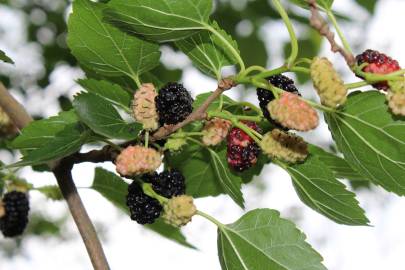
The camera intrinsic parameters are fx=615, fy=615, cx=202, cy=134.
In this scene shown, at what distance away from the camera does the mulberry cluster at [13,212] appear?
1.54 metres

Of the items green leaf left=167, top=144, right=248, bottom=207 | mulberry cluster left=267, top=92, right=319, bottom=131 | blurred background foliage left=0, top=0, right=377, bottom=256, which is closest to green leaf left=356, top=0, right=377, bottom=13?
blurred background foliage left=0, top=0, right=377, bottom=256

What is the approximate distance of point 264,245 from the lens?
3.77 feet

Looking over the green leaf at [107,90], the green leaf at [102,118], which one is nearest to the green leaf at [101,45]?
the green leaf at [107,90]

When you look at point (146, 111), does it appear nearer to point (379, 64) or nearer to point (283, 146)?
point (283, 146)

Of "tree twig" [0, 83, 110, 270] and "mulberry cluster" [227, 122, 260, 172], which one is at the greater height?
"mulberry cluster" [227, 122, 260, 172]

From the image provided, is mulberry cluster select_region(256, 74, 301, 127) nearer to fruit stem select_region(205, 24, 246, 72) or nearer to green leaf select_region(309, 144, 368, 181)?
fruit stem select_region(205, 24, 246, 72)

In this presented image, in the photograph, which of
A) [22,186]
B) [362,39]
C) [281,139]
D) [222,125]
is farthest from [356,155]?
[362,39]

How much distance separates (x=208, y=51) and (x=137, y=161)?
0.94 ft

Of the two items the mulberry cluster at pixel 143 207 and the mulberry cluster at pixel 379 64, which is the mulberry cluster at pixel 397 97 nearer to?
the mulberry cluster at pixel 379 64

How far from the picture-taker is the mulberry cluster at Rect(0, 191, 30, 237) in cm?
154

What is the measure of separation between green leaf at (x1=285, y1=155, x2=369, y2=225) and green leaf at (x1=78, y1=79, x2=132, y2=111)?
0.34 meters

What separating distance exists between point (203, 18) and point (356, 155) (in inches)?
13.8

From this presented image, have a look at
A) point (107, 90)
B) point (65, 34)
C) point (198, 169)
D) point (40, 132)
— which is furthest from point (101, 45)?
point (65, 34)

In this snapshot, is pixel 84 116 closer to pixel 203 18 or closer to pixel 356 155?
pixel 203 18
